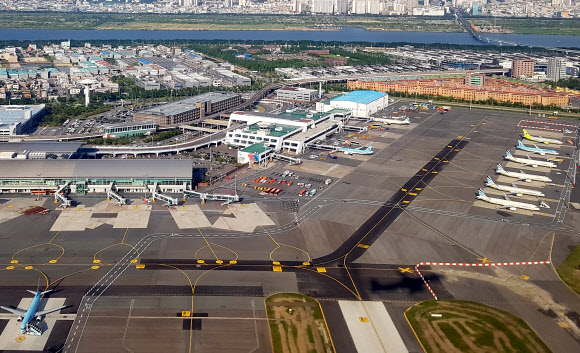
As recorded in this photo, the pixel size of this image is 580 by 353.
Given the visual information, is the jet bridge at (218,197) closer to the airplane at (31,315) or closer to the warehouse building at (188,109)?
the airplane at (31,315)

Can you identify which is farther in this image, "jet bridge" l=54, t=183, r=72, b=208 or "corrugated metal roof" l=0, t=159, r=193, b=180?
"corrugated metal roof" l=0, t=159, r=193, b=180

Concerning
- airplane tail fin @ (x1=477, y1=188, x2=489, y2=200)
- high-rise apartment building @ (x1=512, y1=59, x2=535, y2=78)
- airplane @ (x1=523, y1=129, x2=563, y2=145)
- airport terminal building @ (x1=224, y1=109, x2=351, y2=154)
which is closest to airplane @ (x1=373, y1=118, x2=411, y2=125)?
airport terminal building @ (x1=224, y1=109, x2=351, y2=154)

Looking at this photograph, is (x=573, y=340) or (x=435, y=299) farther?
(x=435, y=299)

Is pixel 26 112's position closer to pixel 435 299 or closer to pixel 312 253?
pixel 312 253

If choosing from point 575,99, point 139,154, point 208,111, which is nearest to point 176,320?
point 139,154

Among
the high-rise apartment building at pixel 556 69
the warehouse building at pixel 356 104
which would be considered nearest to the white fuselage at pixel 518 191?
the warehouse building at pixel 356 104

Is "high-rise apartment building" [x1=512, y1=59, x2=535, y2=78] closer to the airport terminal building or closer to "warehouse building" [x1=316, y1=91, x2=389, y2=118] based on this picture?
"warehouse building" [x1=316, y1=91, x2=389, y2=118]
